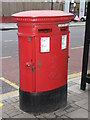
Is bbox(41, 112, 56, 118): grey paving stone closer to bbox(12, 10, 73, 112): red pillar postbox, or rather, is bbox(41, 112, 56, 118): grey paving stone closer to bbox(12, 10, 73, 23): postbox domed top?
bbox(12, 10, 73, 112): red pillar postbox

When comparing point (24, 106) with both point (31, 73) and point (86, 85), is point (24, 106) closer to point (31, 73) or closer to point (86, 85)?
point (31, 73)

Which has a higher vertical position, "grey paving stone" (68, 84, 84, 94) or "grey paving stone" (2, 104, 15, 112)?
"grey paving stone" (68, 84, 84, 94)

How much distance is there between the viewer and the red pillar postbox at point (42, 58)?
3.18m

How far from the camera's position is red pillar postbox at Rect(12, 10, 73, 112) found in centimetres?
318

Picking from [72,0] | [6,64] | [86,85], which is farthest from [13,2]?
[86,85]

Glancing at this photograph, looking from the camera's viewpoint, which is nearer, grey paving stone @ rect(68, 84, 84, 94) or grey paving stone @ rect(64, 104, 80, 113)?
grey paving stone @ rect(64, 104, 80, 113)

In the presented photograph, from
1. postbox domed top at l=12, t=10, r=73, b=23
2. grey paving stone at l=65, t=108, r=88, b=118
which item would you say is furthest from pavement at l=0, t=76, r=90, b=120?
postbox domed top at l=12, t=10, r=73, b=23

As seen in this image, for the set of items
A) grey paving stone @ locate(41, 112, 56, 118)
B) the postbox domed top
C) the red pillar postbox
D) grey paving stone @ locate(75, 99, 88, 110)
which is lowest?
grey paving stone @ locate(41, 112, 56, 118)

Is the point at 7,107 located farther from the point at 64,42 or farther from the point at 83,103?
the point at 64,42

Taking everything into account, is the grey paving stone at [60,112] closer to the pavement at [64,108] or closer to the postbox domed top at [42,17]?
the pavement at [64,108]

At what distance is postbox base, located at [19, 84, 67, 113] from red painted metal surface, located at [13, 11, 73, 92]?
0.09 m

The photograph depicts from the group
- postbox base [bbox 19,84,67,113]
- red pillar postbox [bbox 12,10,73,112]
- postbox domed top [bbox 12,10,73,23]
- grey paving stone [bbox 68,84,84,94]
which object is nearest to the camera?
postbox domed top [bbox 12,10,73,23]

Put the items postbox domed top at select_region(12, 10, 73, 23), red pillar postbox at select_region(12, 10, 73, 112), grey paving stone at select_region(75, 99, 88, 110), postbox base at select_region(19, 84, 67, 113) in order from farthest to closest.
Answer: grey paving stone at select_region(75, 99, 88, 110), postbox base at select_region(19, 84, 67, 113), red pillar postbox at select_region(12, 10, 73, 112), postbox domed top at select_region(12, 10, 73, 23)

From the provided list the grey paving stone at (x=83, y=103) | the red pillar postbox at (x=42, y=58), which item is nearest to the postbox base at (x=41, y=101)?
the red pillar postbox at (x=42, y=58)
